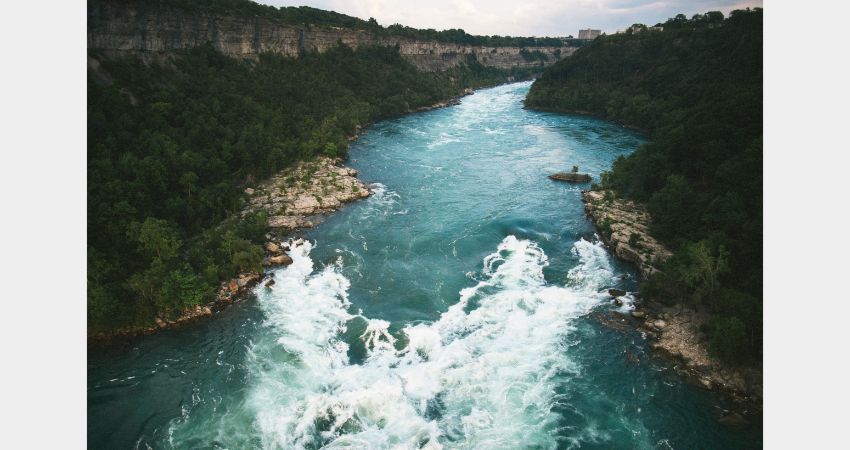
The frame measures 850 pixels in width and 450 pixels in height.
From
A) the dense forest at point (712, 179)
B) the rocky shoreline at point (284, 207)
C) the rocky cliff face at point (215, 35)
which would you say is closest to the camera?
the dense forest at point (712, 179)

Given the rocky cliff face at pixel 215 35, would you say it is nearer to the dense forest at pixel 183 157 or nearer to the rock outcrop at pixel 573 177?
the dense forest at pixel 183 157

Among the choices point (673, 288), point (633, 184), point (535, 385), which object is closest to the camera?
point (535, 385)

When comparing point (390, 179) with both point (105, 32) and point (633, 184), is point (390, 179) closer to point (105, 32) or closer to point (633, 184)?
point (633, 184)

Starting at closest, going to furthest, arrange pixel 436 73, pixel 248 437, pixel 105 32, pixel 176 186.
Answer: pixel 248 437 → pixel 176 186 → pixel 105 32 → pixel 436 73

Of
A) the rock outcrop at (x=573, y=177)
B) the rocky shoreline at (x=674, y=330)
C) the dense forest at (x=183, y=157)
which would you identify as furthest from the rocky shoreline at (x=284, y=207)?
the rocky shoreline at (x=674, y=330)

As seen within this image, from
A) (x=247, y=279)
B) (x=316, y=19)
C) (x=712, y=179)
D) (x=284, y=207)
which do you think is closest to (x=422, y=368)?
(x=247, y=279)

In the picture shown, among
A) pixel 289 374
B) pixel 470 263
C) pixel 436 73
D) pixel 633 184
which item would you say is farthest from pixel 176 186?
pixel 436 73
